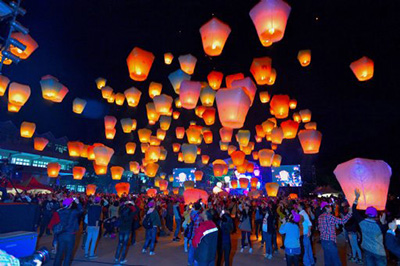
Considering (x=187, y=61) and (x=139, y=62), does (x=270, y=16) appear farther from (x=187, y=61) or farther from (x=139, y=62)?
(x=139, y=62)

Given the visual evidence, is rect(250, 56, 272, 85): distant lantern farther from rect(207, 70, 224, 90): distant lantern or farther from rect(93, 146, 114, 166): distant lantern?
rect(93, 146, 114, 166): distant lantern

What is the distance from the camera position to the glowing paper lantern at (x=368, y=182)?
214 inches

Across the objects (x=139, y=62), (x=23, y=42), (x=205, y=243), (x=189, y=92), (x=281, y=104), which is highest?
(x=23, y=42)

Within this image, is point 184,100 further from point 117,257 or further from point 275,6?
point 117,257

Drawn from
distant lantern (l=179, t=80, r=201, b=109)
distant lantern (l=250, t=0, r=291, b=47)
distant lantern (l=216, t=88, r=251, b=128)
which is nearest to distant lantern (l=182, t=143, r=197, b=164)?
distant lantern (l=179, t=80, r=201, b=109)

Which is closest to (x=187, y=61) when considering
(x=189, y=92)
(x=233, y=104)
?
(x=189, y=92)

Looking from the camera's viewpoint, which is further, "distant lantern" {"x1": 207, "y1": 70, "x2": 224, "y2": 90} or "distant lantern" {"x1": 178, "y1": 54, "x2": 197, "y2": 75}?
"distant lantern" {"x1": 207, "y1": 70, "x2": 224, "y2": 90}

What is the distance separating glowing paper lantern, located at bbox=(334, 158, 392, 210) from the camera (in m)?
5.45

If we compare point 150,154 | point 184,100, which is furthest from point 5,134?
point 184,100

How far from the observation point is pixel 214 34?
27.6 feet

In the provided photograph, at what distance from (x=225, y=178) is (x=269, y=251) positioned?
3732 centimetres

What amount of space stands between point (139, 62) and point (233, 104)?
15.1 feet

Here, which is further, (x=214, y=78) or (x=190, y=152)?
(x=190, y=152)

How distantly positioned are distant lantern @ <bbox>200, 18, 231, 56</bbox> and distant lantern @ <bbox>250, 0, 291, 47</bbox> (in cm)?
131
